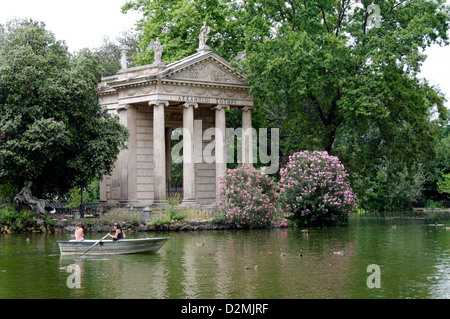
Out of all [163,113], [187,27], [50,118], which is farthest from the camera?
[187,27]

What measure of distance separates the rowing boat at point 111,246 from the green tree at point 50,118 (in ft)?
36.0

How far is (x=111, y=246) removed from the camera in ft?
78.4

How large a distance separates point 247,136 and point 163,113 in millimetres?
6784

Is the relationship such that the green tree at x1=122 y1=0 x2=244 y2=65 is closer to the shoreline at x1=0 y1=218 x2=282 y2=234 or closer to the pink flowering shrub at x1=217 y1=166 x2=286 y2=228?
the pink flowering shrub at x1=217 y1=166 x2=286 y2=228

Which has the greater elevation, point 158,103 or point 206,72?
point 206,72

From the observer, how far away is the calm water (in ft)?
50.6

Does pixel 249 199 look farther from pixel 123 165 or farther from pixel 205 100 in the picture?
pixel 123 165

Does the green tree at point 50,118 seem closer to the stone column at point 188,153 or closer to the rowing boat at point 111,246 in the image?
the stone column at point 188,153

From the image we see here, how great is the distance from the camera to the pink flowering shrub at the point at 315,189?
3541 centimetres

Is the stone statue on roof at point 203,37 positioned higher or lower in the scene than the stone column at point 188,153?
higher

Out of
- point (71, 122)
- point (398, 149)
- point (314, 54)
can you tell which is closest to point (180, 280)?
point (71, 122)

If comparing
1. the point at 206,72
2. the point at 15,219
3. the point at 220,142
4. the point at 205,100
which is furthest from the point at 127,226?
the point at 206,72

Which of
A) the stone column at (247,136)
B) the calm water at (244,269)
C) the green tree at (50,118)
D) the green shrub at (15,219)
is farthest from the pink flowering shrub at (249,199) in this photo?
the green shrub at (15,219)
